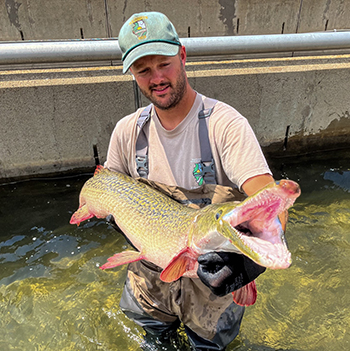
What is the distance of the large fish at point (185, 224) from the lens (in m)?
1.16

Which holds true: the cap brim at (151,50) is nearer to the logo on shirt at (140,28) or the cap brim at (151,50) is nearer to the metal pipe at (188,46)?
the logo on shirt at (140,28)

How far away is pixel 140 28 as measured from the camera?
1.87m

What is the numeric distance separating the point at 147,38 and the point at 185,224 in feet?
4.06

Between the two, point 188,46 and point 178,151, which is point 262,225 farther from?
point 188,46

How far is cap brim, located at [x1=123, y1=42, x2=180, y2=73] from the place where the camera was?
5.88 feet

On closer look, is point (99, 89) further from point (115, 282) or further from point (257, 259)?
point (257, 259)

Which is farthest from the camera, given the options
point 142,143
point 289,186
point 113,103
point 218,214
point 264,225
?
point 113,103

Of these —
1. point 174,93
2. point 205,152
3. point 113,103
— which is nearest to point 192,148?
point 205,152

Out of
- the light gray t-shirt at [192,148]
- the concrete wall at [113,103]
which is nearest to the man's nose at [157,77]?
the light gray t-shirt at [192,148]

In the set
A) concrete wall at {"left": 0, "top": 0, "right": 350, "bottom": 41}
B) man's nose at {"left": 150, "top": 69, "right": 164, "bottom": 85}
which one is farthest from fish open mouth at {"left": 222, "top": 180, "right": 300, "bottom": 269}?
concrete wall at {"left": 0, "top": 0, "right": 350, "bottom": 41}

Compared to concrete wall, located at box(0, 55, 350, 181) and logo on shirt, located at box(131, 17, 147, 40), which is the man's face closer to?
logo on shirt, located at box(131, 17, 147, 40)

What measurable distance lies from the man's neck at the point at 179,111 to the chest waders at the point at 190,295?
11 centimetres

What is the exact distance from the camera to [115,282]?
3.11m

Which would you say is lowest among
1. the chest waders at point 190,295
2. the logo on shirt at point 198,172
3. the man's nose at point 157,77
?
the chest waders at point 190,295
